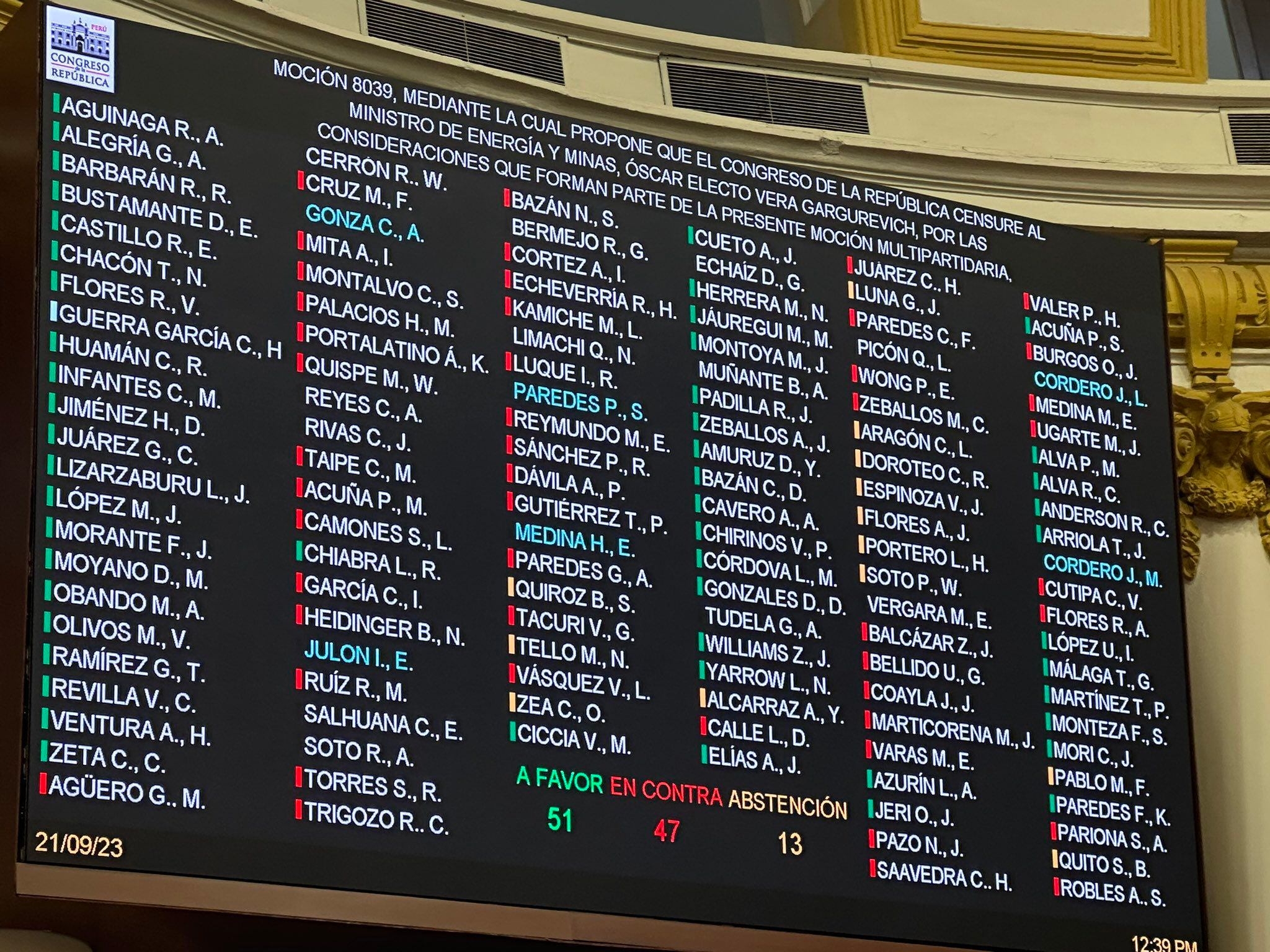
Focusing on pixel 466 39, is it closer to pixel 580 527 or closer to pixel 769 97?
pixel 769 97

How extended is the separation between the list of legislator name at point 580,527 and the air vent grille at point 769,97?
104cm

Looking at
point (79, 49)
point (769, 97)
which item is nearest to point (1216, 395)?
point (769, 97)

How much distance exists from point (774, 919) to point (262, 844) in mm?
1345

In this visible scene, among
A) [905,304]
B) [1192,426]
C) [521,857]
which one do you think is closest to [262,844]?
[521,857]

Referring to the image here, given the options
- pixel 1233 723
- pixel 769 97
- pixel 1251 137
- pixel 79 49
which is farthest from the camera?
pixel 1251 137

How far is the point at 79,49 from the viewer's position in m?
6.85

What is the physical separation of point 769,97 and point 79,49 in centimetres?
274

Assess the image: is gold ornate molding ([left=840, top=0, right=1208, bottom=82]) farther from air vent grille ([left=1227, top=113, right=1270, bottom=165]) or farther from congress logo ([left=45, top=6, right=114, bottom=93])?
congress logo ([left=45, top=6, right=114, bottom=93])

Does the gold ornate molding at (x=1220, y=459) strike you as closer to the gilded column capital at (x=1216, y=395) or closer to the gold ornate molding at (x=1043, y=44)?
the gilded column capital at (x=1216, y=395)

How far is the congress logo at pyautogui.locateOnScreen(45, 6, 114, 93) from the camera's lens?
6.80 metres

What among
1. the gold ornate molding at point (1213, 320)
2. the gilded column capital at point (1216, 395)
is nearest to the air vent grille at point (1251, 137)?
the gilded column capital at point (1216, 395)

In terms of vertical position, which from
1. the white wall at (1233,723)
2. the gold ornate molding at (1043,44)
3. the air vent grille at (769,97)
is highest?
the gold ornate molding at (1043,44)

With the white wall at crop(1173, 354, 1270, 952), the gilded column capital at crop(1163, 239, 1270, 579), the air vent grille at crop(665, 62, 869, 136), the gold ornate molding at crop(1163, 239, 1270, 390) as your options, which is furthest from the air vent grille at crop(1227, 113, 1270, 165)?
the air vent grille at crop(665, 62, 869, 136)

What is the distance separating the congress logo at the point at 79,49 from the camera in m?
6.80
